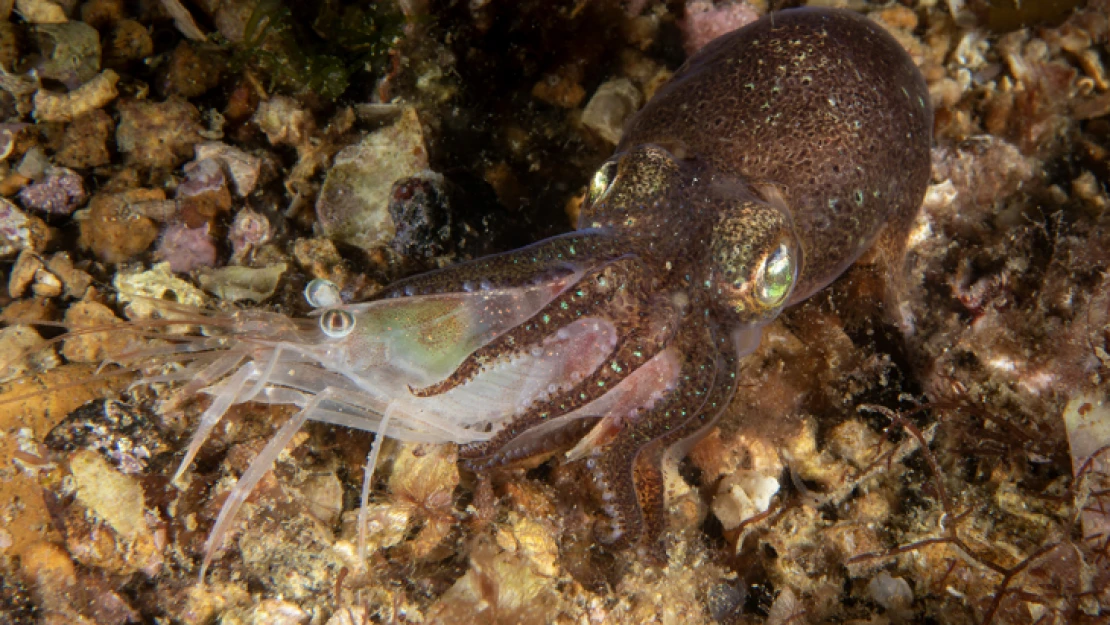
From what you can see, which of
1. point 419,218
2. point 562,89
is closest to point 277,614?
point 419,218

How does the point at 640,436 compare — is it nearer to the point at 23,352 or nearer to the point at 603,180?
the point at 603,180

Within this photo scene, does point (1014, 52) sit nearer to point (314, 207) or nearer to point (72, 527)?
point (314, 207)

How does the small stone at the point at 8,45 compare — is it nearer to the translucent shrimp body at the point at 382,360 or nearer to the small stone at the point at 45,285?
the small stone at the point at 45,285

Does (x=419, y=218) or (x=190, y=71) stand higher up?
(x=190, y=71)

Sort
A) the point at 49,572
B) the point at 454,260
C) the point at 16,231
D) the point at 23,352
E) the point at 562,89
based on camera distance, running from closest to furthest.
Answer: the point at 49,572 < the point at 23,352 < the point at 16,231 < the point at 454,260 < the point at 562,89

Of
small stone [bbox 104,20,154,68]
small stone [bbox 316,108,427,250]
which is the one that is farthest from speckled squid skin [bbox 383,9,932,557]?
small stone [bbox 104,20,154,68]
